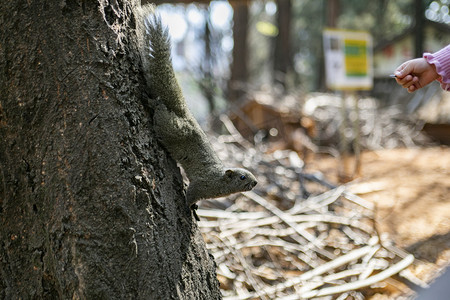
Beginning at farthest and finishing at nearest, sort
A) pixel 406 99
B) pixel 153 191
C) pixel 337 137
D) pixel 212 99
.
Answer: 1. pixel 212 99
2. pixel 406 99
3. pixel 337 137
4. pixel 153 191

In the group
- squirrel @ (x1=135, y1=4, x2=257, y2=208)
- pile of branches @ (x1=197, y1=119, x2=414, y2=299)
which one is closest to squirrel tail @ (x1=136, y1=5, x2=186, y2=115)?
squirrel @ (x1=135, y1=4, x2=257, y2=208)

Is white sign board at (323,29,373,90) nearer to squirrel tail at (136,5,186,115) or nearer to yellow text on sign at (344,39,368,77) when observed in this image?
yellow text on sign at (344,39,368,77)

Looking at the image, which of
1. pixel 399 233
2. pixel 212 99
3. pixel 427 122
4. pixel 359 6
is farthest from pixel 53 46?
pixel 359 6

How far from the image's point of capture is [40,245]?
1382 mm

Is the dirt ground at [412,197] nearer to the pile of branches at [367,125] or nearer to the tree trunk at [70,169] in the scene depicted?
the pile of branches at [367,125]

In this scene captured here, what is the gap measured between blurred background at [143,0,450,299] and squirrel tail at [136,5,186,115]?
0.52 m

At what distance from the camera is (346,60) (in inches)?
212

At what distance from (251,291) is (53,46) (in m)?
1.73

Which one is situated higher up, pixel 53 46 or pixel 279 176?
pixel 53 46

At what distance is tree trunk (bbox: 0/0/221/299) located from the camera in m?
1.32

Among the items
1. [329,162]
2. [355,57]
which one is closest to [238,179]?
[355,57]

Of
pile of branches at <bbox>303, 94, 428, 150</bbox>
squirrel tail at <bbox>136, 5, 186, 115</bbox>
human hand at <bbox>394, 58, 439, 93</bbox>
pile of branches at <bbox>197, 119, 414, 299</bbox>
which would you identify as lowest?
pile of branches at <bbox>303, 94, 428, 150</bbox>

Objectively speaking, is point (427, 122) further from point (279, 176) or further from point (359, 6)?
point (359, 6)

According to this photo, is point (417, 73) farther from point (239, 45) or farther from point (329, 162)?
point (239, 45)
